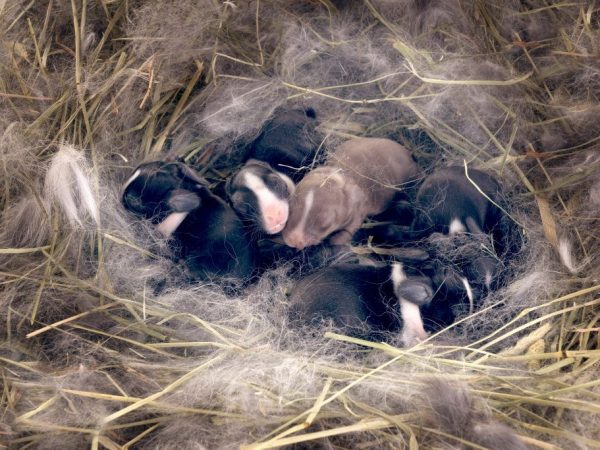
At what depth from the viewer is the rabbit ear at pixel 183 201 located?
1543mm

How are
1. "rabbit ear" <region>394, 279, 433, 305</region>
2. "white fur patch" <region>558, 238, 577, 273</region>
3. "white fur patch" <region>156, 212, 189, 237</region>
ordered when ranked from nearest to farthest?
"rabbit ear" <region>394, 279, 433, 305</region>, "white fur patch" <region>558, 238, 577, 273</region>, "white fur patch" <region>156, 212, 189, 237</region>

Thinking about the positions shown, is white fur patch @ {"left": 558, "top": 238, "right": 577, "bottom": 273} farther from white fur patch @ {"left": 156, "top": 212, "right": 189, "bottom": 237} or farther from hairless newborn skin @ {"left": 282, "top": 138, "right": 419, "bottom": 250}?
white fur patch @ {"left": 156, "top": 212, "right": 189, "bottom": 237}

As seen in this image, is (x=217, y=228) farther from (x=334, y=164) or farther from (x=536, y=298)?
(x=536, y=298)

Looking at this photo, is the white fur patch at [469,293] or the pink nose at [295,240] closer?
the white fur patch at [469,293]

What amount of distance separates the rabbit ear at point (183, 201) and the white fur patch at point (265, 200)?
0.15 meters

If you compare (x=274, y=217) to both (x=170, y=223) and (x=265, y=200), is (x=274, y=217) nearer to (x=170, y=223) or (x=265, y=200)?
(x=265, y=200)

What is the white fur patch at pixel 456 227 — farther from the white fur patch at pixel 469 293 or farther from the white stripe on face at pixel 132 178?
the white stripe on face at pixel 132 178

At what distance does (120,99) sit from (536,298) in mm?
1226

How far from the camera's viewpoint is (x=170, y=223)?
1.58 metres

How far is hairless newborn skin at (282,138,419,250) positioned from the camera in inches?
64.9

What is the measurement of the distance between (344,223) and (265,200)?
0.26 meters

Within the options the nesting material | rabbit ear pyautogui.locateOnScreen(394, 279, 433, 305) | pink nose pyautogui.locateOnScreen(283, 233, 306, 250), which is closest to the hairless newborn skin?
pink nose pyautogui.locateOnScreen(283, 233, 306, 250)

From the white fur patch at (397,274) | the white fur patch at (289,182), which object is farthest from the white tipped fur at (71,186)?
the white fur patch at (397,274)

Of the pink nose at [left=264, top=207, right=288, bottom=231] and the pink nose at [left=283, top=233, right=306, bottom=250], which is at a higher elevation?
the pink nose at [left=264, top=207, right=288, bottom=231]
